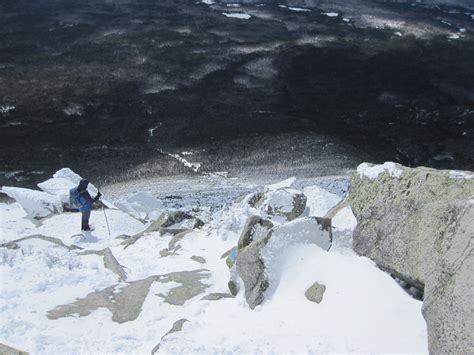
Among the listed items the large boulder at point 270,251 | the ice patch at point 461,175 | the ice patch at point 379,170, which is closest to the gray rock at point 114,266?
the large boulder at point 270,251

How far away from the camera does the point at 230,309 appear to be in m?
8.69

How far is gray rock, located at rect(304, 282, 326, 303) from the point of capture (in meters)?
8.27

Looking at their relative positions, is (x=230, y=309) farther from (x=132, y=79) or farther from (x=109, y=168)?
(x=132, y=79)

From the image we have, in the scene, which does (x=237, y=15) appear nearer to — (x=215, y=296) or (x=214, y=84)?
(x=214, y=84)

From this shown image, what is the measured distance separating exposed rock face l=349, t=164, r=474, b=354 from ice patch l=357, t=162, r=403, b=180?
0.02 metres

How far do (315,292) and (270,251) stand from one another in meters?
1.27

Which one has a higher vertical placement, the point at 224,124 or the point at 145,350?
the point at 145,350

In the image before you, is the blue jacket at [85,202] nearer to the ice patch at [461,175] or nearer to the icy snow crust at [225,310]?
the icy snow crust at [225,310]

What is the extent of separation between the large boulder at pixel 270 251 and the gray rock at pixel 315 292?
70 cm

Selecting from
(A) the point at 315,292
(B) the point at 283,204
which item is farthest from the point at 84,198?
(A) the point at 315,292

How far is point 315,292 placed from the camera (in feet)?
27.6

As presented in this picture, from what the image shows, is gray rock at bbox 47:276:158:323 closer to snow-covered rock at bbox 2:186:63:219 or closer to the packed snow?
snow-covered rock at bbox 2:186:63:219

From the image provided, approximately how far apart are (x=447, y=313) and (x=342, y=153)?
2240 centimetres

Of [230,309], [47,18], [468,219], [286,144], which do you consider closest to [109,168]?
[286,144]
